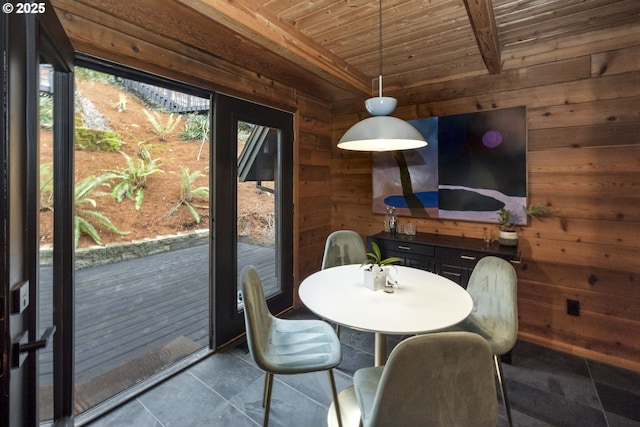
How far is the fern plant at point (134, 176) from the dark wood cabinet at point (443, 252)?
5.09 meters

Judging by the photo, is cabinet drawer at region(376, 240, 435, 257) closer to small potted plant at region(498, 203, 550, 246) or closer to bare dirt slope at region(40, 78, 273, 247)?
small potted plant at region(498, 203, 550, 246)

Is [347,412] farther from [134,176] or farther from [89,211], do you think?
[134,176]

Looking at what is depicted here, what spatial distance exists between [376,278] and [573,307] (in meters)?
1.80

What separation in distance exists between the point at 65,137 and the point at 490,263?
95.5 inches

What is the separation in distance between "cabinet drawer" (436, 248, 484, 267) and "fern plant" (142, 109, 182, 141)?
6.47 meters

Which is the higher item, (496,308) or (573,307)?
(496,308)

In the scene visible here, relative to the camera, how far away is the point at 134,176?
5.81 m

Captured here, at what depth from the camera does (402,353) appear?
2.97ft

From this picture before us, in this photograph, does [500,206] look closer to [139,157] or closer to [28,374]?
[28,374]

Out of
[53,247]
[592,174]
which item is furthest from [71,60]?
[592,174]

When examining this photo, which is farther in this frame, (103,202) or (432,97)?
(103,202)

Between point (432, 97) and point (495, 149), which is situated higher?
point (432, 97)

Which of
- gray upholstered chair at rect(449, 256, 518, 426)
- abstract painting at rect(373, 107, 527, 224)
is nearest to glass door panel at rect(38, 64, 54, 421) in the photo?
gray upholstered chair at rect(449, 256, 518, 426)

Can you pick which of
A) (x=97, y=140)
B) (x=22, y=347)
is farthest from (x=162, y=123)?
(x=22, y=347)
